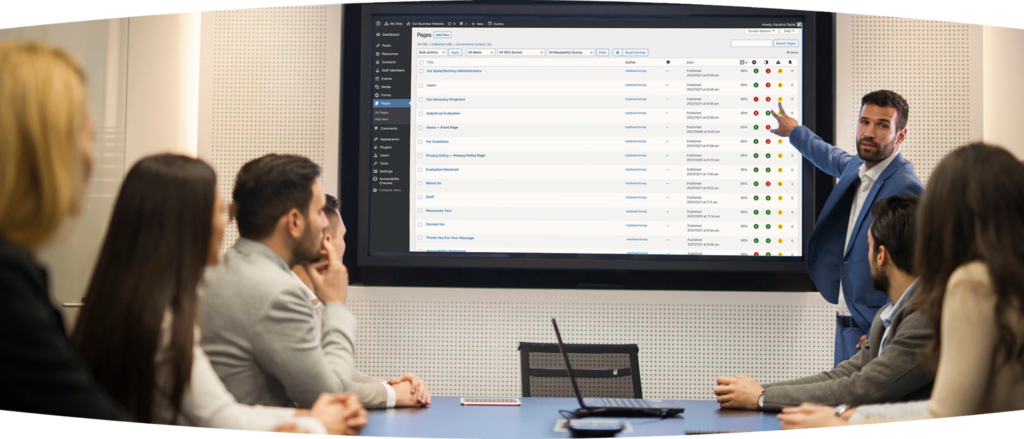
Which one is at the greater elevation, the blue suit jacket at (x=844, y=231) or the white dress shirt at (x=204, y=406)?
the blue suit jacket at (x=844, y=231)

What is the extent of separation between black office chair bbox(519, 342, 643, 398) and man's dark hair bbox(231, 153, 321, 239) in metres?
0.99

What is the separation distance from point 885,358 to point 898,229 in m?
0.31

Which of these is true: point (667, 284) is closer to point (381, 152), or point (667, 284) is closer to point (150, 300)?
point (381, 152)

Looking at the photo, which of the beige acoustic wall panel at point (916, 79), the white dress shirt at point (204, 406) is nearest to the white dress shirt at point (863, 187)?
the beige acoustic wall panel at point (916, 79)

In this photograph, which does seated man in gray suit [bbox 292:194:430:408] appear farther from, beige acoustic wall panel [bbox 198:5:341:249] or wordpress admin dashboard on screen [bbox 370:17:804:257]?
beige acoustic wall panel [bbox 198:5:341:249]

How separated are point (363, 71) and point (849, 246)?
1.71 meters

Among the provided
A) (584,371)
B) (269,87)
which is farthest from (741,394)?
(269,87)

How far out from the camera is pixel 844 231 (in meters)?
2.08

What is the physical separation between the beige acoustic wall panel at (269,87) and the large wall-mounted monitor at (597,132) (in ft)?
1.02

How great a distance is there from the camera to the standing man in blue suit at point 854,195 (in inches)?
75.6

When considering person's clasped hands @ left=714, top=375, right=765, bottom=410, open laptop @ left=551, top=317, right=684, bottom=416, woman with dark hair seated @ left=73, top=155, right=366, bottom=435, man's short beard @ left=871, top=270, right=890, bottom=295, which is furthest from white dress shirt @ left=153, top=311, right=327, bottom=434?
man's short beard @ left=871, top=270, right=890, bottom=295

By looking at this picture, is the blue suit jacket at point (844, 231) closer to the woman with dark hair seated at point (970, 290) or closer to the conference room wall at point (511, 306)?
the conference room wall at point (511, 306)

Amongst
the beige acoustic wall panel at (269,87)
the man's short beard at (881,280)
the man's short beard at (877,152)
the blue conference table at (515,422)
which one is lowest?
the blue conference table at (515,422)

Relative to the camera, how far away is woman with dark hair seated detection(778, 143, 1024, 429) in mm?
975
